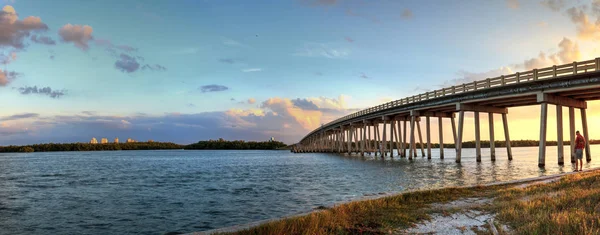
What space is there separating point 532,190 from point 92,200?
80.5ft

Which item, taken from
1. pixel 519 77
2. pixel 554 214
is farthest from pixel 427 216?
pixel 519 77

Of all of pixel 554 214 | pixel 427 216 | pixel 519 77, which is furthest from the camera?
pixel 519 77

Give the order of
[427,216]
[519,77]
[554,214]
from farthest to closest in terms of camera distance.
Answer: [519,77]
[427,216]
[554,214]

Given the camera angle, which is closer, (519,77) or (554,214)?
(554,214)

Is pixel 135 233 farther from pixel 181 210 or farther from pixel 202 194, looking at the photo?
pixel 202 194

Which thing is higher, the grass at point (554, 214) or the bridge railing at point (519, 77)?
the bridge railing at point (519, 77)

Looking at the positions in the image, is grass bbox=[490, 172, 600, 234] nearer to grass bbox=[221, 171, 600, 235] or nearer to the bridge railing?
grass bbox=[221, 171, 600, 235]

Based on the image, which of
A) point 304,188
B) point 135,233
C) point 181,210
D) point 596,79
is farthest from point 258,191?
point 596,79

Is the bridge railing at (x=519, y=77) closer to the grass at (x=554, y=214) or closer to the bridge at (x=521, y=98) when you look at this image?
the bridge at (x=521, y=98)

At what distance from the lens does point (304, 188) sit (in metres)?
27.2

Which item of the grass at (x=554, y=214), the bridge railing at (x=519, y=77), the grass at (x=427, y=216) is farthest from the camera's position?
the bridge railing at (x=519, y=77)

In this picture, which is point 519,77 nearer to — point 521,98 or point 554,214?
point 521,98

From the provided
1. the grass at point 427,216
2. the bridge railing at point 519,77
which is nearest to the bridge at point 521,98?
the bridge railing at point 519,77

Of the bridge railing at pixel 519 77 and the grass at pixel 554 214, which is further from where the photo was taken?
the bridge railing at pixel 519 77
